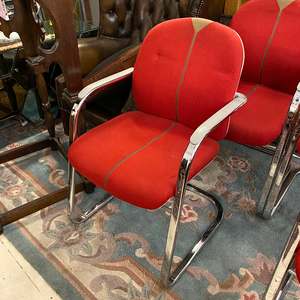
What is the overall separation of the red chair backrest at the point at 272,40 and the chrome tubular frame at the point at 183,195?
508 millimetres

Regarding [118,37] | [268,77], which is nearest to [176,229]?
[268,77]

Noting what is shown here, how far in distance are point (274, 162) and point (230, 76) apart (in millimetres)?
457

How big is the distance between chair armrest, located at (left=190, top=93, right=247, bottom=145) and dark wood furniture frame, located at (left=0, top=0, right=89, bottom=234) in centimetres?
64

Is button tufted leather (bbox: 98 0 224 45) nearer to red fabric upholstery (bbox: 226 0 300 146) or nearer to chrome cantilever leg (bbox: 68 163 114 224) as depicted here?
red fabric upholstery (bbox: 226 0 300 146)

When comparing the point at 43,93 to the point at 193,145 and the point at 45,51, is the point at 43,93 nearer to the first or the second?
the point at 45,51

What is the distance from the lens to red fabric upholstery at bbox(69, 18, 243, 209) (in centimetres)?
97

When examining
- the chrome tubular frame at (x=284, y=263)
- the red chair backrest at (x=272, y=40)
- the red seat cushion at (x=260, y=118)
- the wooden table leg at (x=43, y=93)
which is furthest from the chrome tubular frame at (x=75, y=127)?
the chrome tubular frame at (x=284, y=263)

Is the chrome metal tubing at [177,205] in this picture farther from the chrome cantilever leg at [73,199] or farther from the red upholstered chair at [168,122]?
the chrome cantilever leg at [73,199]

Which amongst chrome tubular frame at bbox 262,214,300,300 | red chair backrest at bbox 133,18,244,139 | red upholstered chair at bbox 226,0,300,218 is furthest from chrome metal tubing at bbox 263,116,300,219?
chrome tubular frame at bbox 262,214,300,300

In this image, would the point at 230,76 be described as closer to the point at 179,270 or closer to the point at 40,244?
the point at 179,270

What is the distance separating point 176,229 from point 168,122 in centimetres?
49

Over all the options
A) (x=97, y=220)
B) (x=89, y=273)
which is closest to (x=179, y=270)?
(x=89, y=273)

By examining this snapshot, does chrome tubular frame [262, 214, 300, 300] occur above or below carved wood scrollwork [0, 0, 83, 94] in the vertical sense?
below

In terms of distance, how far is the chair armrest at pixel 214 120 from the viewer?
88 cm
